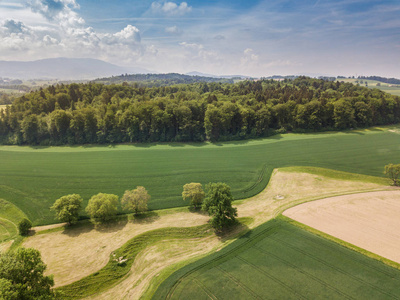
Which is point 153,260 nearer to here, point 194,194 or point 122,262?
point 122,262

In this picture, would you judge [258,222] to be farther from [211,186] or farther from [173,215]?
[173,215]

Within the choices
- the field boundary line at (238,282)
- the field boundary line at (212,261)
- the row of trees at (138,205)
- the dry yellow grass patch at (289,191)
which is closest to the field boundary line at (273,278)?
the field boundary line at (212,261)

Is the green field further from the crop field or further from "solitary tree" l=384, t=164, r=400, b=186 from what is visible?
"solitary tree" l=384, t=164, r=400, b=186

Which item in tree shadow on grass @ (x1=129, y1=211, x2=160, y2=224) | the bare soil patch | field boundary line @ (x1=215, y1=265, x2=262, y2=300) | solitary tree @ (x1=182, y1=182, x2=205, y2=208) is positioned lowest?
tree shadow on grass @ (x1=129, y1=211, x2=160, y2=224)

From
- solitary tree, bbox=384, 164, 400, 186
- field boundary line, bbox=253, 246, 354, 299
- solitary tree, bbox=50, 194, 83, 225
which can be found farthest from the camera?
solitary tree, bbox=384, 164, 400, 186

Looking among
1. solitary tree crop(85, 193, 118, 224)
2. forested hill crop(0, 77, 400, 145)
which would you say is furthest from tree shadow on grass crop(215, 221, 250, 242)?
forested hill crop(0, 77, 400, 145)

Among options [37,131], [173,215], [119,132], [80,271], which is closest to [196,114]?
[119,132]

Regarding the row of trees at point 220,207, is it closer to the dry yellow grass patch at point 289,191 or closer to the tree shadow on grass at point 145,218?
the dry yellow grass patch at point 289,191
